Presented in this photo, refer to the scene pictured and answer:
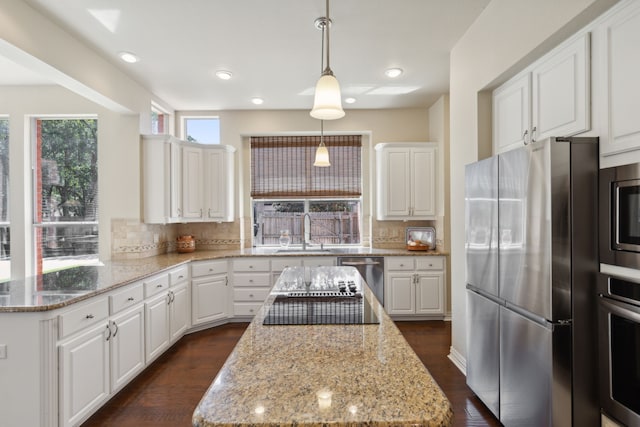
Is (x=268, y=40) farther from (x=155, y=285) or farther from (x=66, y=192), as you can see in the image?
(x=66, y=192)

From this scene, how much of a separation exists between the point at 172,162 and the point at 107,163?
2.15 feet

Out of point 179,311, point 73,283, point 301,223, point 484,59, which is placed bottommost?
point 179,311

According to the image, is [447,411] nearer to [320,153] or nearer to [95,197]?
[320,153]

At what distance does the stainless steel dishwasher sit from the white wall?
3.80 ft

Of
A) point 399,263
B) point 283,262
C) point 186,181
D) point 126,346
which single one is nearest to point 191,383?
point 126,346

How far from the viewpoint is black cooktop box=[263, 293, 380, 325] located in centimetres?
149

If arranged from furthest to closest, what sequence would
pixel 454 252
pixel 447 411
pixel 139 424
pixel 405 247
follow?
pixel 405 247, pixel 454 252, pixel 139 424, pixel 447 411

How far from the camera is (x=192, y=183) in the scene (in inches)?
166

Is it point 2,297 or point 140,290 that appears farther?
point 140,290

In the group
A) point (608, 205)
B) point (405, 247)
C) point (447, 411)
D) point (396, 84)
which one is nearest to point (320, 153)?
point (396, 84)

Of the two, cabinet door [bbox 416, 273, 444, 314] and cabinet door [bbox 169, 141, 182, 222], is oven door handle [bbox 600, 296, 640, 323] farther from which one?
cabinet door [bbox 169, 141, 182, 222]

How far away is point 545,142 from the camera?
5.43 feet

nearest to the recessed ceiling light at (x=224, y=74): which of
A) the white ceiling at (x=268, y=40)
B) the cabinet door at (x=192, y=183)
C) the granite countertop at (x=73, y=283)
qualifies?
the white ceiling at (x=268, y=40)

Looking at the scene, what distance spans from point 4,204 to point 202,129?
2.42 meters
